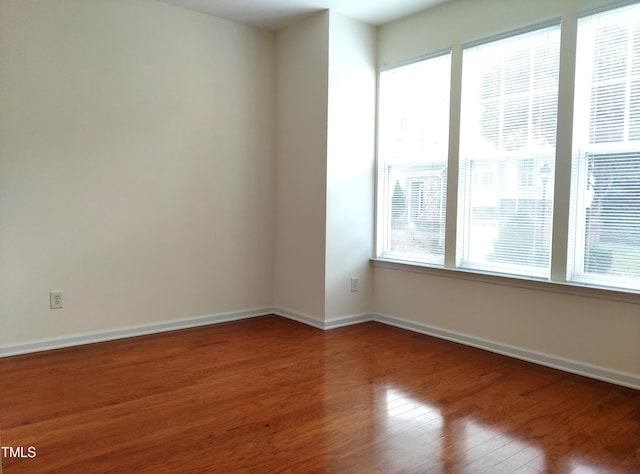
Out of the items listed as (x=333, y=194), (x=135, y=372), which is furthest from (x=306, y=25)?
(x=135, y=372)

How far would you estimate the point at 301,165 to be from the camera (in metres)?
4.35

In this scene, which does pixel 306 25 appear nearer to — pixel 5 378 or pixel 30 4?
pixel 30 4

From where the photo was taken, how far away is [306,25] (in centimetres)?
422

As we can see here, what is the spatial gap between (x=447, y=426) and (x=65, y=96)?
10.9 ft

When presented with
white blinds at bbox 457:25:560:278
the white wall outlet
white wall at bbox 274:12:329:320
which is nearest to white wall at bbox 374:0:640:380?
white blinds at bbox 457:25:560:278

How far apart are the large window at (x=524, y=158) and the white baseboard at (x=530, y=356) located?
52cm

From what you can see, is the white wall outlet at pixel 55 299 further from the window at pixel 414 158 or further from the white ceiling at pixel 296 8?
the window at pixel 414 158

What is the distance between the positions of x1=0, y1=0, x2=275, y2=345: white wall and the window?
1120 mm

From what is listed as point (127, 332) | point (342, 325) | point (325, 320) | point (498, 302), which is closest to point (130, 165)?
point (127, 332)

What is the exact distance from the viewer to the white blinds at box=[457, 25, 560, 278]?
3.25m

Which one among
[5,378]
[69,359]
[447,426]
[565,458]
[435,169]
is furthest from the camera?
[435,169]

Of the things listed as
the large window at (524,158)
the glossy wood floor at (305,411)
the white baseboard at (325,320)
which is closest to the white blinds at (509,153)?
the large window at (524,158)

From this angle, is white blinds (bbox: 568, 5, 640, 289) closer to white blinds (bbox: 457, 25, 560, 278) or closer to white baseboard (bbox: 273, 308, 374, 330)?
white blinds (bbox: 457, 25, 560, 278)

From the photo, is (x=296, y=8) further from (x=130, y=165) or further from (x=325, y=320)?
(x=325, y=320)
